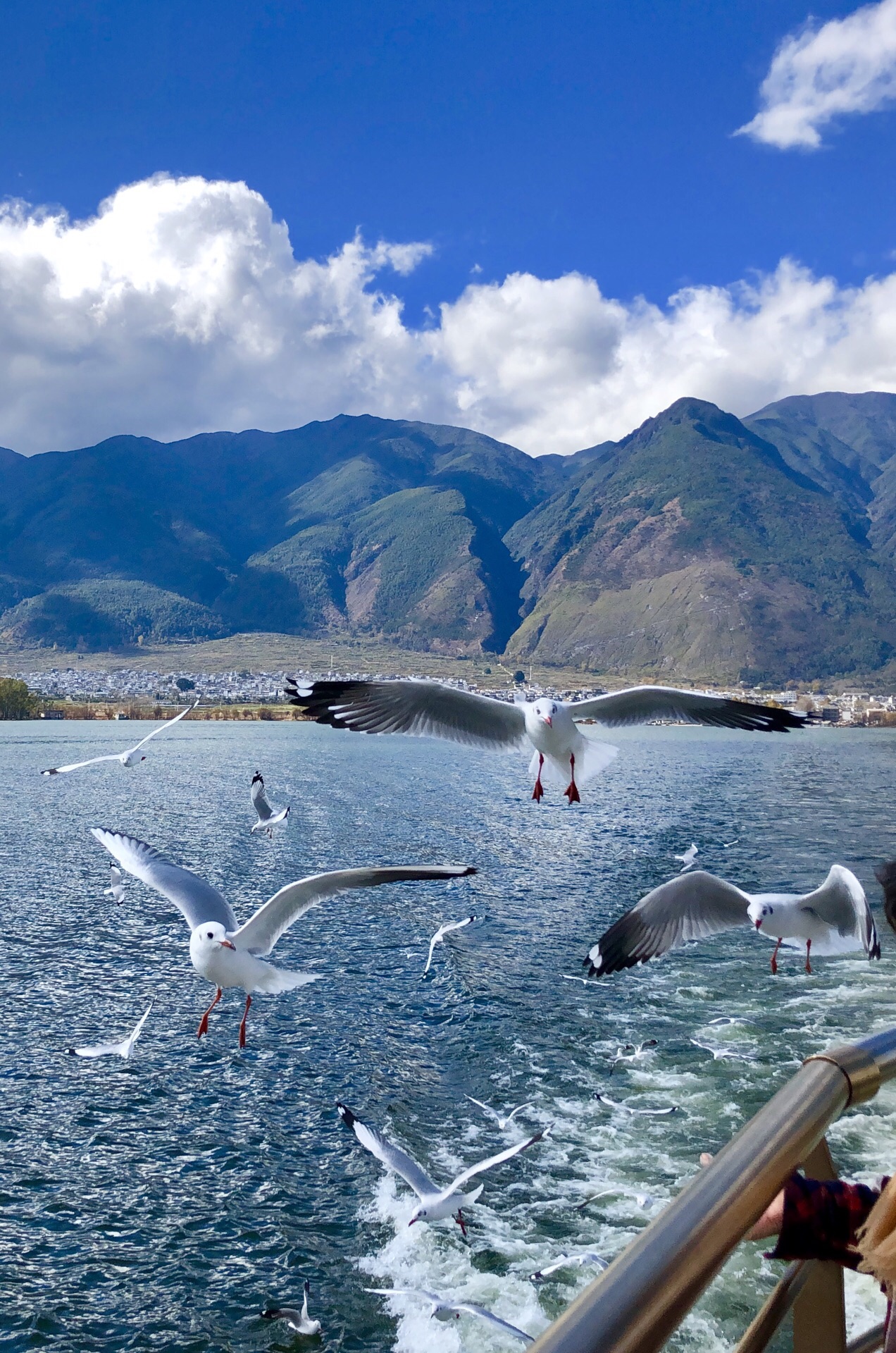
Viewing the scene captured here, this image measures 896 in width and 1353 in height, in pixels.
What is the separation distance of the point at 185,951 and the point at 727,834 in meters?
19.6

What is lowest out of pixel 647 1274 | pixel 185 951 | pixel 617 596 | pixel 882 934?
pixel 185 951

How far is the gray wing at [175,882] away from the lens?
8.27m

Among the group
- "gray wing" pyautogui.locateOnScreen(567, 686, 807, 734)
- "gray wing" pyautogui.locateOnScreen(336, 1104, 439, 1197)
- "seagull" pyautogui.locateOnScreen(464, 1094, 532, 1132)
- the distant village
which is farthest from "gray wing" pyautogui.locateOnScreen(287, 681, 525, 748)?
the distant village

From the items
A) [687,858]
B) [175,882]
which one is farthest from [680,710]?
[687,858]

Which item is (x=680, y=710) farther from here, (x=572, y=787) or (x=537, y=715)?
(x=537, y=715)

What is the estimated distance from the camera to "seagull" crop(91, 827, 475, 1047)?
7082 mm

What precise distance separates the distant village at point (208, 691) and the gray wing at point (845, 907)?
6845 cm

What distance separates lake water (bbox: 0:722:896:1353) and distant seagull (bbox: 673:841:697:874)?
3.03ft

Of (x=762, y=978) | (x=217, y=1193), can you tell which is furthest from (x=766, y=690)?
(x=217, y=1193)

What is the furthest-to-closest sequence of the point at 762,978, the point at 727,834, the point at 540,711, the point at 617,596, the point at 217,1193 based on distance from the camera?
the point at 617,596, the point at 727,834, the point at 762,978, the point at 217,1193, the point at 540,711

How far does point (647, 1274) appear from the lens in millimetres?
1046

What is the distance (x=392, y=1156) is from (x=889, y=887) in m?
6.42

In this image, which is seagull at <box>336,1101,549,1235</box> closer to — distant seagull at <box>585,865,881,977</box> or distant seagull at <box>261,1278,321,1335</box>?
distant seagull at <box>261,1278,321,1335</box>

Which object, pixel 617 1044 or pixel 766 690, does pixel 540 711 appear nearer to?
pixel 617 1044
